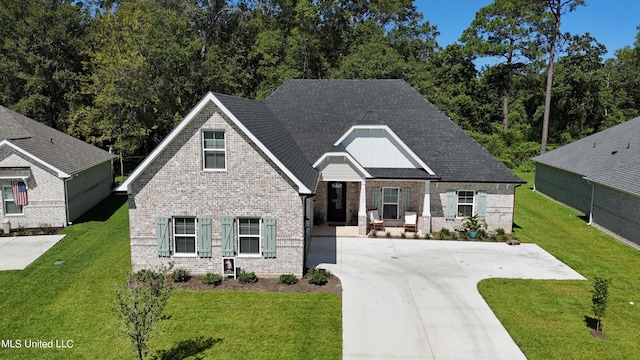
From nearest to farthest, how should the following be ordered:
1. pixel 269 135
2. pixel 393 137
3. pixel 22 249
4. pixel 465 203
→ pixel 269 135
pixel 22 249
pixel 393 137
pixel 465 203

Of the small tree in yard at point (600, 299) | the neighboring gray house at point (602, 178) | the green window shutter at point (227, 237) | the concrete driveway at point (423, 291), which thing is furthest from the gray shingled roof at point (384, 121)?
the small tree in yard at point (600, 299)

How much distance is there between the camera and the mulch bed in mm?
14827

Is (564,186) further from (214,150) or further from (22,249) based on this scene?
(22,249)

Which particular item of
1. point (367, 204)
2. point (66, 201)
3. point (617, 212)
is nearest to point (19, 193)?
point (66, 201)

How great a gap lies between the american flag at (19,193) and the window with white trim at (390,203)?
17735 millimetres

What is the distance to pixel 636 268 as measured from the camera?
57.4 feet

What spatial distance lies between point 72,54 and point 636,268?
46272 millimetres

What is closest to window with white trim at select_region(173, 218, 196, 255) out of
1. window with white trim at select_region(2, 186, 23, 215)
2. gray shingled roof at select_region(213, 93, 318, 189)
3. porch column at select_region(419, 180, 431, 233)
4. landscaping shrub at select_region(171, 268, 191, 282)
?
landscaping shrub at select_region(171, 268, 191, 282)

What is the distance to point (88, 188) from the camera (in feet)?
85.3

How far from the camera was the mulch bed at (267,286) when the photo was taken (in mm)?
14827

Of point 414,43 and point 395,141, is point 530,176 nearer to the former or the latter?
point 414,43

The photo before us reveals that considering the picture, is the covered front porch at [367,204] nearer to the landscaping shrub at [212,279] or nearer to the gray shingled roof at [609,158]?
the landscaping shrub at [212,279]

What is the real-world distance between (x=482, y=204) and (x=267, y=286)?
Answer: 39.4 ft

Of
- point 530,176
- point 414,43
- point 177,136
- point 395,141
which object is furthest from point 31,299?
point 414,43
